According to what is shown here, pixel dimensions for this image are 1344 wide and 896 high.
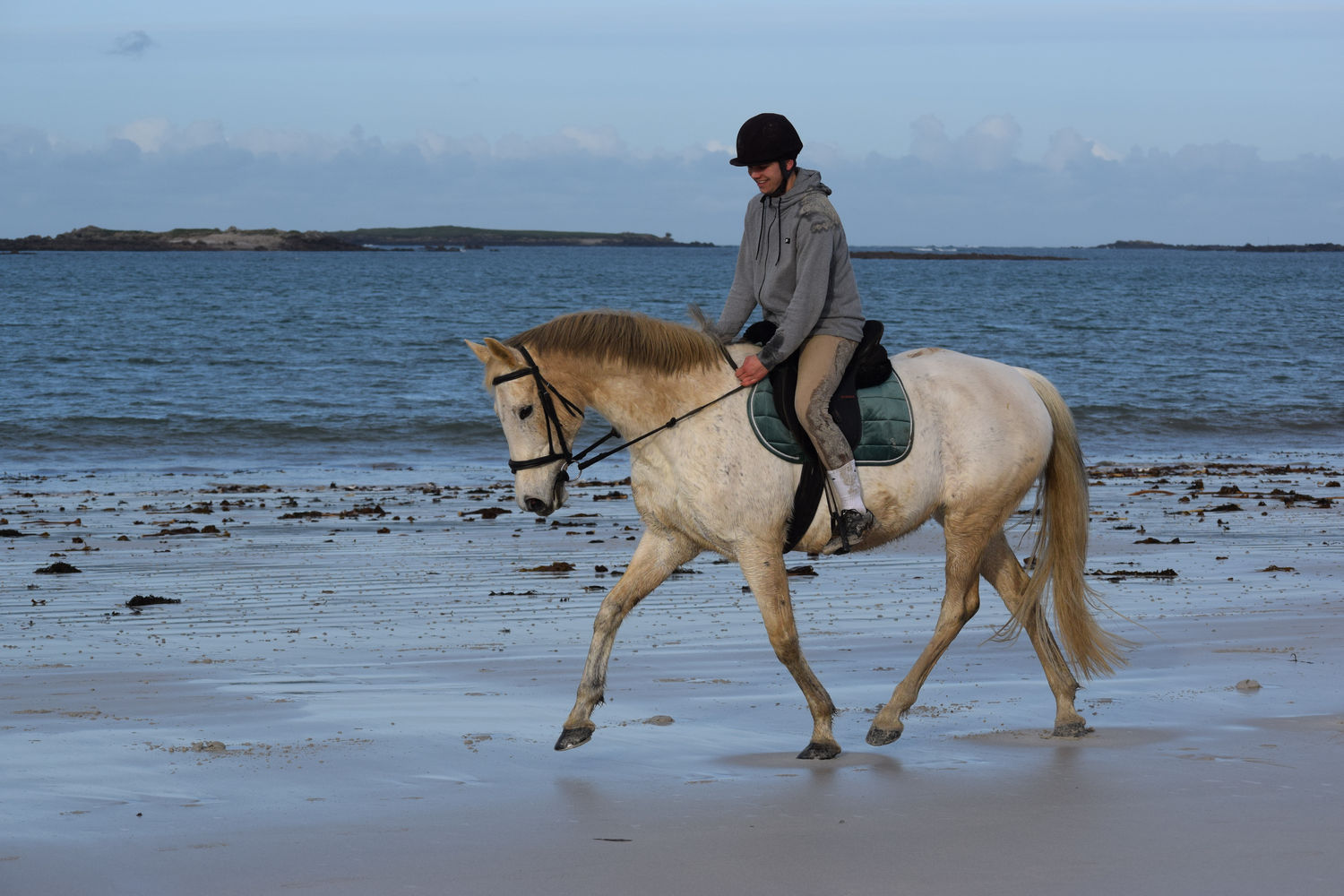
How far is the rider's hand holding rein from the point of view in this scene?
545 cm

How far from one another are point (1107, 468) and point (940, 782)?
1327 centimetres

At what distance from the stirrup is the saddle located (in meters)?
0.11

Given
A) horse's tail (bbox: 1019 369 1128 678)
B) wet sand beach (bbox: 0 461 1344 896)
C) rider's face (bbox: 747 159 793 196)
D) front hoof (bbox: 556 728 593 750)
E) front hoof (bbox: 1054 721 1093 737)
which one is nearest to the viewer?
wet sand beach (bbox: 0 461 1344 896)

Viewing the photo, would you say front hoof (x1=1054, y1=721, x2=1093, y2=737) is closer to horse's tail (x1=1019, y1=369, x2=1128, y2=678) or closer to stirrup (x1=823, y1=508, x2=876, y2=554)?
horse's tail (x1=1019, y1=369, x2=1128, y2=678)

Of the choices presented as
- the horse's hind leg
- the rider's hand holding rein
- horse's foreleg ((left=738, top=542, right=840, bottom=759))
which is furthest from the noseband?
the horse's hind leg

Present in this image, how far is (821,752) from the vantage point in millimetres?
5312

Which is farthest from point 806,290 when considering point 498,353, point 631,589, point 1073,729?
point 1073,729

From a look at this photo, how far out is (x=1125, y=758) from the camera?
17.4ft

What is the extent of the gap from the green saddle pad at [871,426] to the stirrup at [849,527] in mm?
242

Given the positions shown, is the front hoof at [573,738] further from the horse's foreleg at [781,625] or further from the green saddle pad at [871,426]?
the green saddle pad at [871,426]

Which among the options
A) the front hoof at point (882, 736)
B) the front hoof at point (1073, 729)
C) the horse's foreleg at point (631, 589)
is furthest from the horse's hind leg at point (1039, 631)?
the horse's foreleg at point (631, 589)

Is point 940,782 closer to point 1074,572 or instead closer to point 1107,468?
point 1074,572

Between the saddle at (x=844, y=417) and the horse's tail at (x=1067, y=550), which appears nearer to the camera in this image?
the saddle at (x=844, y=417)

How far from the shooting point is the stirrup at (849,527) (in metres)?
5.50
